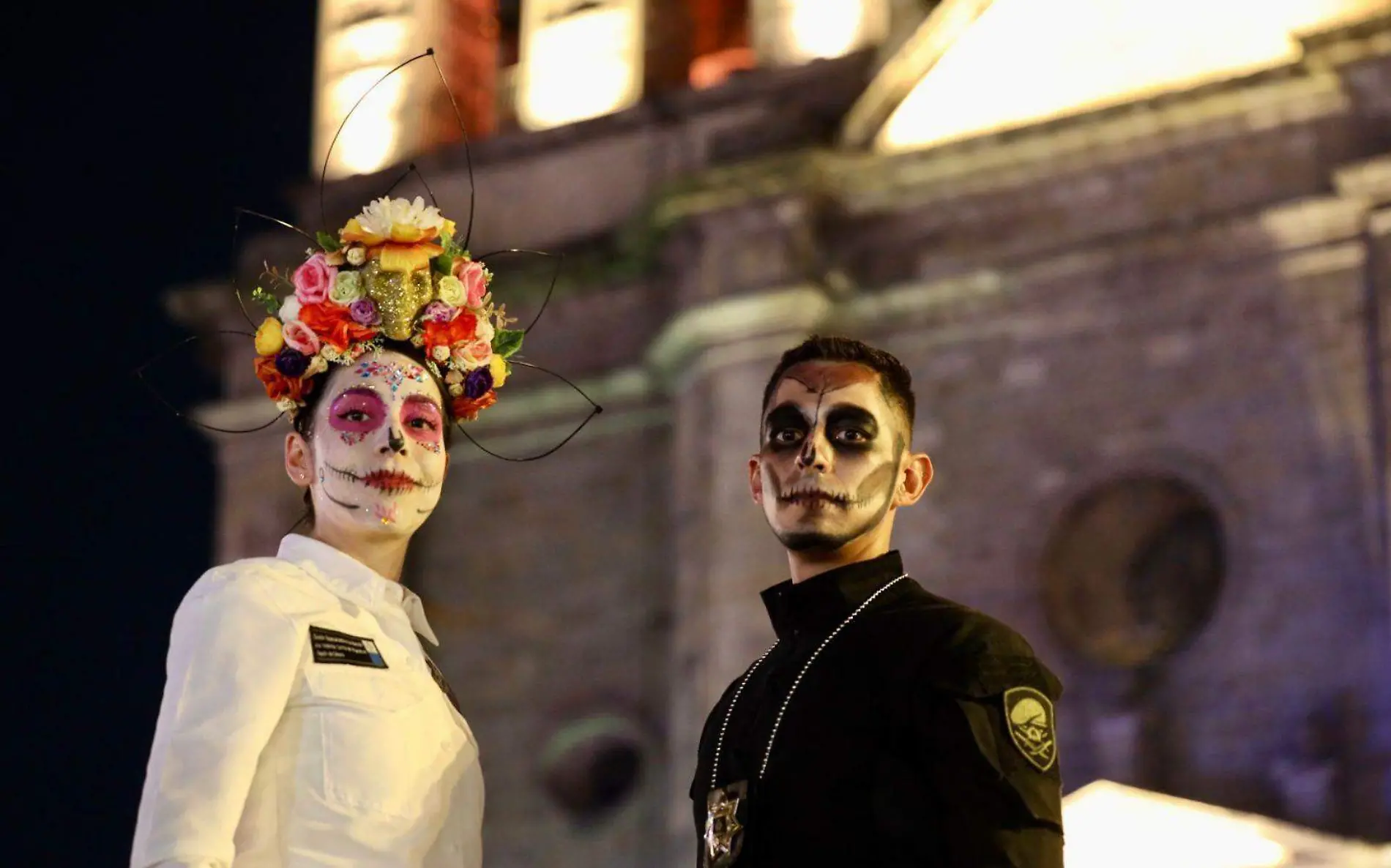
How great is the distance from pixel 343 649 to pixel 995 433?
11.8m

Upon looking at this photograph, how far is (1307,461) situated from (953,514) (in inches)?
107

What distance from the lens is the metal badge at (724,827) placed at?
5113 millimetres

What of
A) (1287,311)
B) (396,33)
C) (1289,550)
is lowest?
(1289,550)

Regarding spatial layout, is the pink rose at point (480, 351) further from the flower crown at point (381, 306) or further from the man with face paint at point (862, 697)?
the man with face paint at point (862, 697)

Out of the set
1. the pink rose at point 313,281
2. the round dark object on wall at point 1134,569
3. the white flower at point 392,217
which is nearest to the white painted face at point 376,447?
the pink rose at point 313,281

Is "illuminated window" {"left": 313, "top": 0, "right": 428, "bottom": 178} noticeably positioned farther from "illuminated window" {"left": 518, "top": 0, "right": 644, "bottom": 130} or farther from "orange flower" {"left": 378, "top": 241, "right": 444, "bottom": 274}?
"orange flower" {"left": 378, "top": 241, "right": 444, "bottom": 274}

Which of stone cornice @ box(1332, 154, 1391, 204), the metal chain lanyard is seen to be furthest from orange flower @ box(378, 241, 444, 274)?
stone cornice @ box(1332, 154, 1391, 204)

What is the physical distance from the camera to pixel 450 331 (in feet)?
20.5

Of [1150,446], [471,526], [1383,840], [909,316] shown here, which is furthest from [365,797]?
[471,526]

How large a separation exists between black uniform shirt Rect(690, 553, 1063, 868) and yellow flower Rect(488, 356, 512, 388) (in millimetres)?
1403

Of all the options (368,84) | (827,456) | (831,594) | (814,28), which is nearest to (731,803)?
(831,594)

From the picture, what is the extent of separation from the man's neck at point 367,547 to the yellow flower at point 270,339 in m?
0.50

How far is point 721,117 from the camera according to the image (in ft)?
65.4

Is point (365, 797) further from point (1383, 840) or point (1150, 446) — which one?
point (1150, 446)
